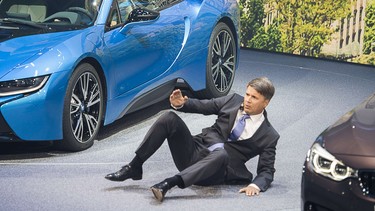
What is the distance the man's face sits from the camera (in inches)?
272

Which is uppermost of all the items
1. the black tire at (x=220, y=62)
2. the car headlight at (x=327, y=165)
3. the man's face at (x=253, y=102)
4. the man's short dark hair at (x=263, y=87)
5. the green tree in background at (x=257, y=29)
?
the car headlight at (x=327, y=165)

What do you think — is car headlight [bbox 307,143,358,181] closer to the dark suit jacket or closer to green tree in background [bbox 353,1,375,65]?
the dark suit jacket

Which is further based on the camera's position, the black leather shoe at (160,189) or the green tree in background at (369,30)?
the green tree in background at (369,30)

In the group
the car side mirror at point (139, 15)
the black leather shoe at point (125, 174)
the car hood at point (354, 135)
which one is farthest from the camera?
the car side mirror at point (139, 15)

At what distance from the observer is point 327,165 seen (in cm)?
542

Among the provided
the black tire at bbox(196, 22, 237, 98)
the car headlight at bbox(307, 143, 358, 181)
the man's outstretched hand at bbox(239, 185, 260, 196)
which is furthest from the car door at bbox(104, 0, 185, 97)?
the car headlight at bbox(307, 143, 358, 181)

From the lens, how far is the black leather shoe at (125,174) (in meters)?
7.01

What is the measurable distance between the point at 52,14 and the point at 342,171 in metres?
3.74

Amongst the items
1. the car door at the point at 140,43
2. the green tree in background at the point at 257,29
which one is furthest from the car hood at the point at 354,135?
the green tree in background at the point at 257,29

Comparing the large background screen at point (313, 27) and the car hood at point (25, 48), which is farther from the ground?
the car hood at point (25, 48)

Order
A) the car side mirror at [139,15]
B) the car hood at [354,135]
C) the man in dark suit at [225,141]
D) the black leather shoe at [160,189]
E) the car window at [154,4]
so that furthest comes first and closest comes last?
the car window at [154,4] → the car side mirror at [139,15] → the man in dark suit at [225,141] → the black leather shoe at [160,189] → the car hood at [354,135]

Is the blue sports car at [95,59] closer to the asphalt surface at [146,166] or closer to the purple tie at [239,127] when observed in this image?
the asphalt surface at [146,166]

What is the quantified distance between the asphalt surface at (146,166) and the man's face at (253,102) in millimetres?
526

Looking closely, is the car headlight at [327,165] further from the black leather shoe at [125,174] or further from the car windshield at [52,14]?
the car windshield at [52,14]
